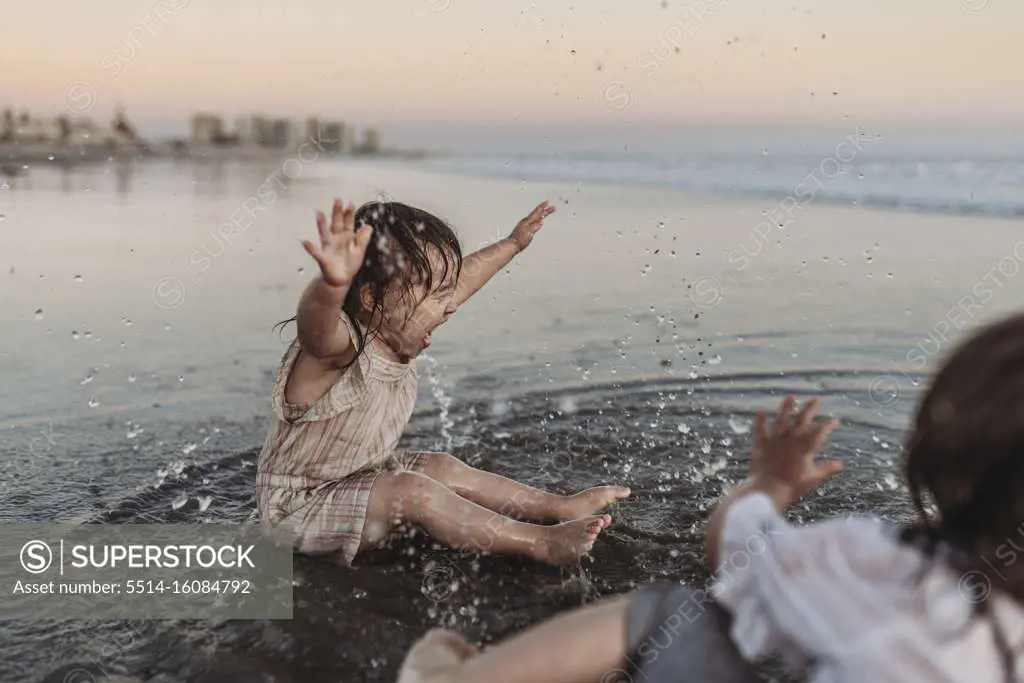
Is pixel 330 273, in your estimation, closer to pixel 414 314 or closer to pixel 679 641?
pixel 414 314

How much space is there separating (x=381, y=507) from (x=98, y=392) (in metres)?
2.29

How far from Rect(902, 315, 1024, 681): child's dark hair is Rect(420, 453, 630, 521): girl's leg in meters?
1.73

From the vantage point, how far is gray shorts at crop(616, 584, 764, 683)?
1763 mm

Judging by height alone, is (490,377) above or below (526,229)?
below

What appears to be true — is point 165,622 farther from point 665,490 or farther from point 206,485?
point 665,490

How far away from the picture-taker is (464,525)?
2.96m

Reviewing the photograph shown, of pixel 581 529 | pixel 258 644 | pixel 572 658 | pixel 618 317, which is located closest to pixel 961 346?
pixel 572 658

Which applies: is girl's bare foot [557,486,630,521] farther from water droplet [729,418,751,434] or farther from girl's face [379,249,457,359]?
water droplet [729,418,751,434]

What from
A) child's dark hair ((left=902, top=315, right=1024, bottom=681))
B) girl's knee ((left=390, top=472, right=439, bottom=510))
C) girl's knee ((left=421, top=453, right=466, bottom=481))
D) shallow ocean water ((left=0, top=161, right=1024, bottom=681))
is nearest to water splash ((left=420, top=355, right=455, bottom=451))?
shallow ocean water ((left=0, top=161, right=1024, bottom=681))

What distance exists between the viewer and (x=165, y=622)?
2.66m

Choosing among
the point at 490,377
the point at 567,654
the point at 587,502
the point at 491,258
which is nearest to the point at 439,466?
the point at 587,502

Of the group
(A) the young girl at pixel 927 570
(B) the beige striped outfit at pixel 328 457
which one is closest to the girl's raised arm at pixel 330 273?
(B) the beige striped outfit at pixel 328 457

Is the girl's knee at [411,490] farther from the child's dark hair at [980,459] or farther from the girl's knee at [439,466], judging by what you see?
the child's dark hair at [980,459]

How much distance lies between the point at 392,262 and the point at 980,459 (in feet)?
6.44
